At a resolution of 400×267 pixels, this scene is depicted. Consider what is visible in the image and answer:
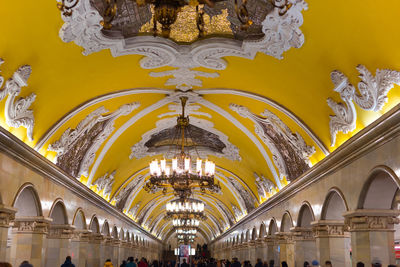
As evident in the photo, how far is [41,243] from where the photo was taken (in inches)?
427

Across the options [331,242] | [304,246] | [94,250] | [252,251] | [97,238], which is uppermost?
[97,238]

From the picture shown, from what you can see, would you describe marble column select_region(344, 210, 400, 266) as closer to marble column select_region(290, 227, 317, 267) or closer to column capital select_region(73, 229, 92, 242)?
marble column select_region(290, 227, 317, 267)

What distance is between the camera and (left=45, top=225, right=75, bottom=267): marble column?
13044 millimetres

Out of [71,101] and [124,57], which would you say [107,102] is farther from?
[124,57]

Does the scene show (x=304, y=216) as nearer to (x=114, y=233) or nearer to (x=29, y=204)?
(x=29, y=204)

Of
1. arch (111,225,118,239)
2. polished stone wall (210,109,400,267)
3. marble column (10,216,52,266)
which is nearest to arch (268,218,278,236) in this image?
polished stone wall (210,109,400,267)

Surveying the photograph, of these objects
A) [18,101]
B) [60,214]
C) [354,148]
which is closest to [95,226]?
[60,214]

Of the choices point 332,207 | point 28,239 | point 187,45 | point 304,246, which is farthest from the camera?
point 304,246

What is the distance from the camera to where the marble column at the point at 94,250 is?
17.0 m

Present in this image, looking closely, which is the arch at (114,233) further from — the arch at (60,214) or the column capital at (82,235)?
the arch at (60,214)

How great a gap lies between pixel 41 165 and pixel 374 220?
7514 millimetres

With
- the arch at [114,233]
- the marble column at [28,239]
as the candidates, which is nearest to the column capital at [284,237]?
the marble column at [28,239]

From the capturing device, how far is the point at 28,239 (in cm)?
1067

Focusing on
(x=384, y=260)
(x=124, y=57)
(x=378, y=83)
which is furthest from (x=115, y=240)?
(x=378, y=83)
